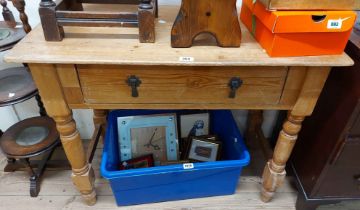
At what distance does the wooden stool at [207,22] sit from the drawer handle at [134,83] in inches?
5.4

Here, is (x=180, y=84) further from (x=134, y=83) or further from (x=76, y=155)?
(x=76, y=155)

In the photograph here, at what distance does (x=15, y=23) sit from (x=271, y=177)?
3.72ft

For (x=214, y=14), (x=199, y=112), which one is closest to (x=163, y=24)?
(x=214, y=14)

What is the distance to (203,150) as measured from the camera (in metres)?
1.20

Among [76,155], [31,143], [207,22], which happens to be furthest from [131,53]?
[31,143]

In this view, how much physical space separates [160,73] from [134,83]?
8 cm

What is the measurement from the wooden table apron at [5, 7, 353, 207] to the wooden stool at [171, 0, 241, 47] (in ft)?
0.09

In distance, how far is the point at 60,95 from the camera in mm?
764

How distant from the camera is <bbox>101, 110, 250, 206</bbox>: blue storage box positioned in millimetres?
992

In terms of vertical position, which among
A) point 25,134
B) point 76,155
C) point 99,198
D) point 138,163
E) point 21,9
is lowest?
point 99,198

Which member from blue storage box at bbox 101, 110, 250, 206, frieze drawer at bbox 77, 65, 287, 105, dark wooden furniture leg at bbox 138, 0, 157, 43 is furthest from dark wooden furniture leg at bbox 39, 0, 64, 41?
blue storage box at bbox 101, 110, 250, 206

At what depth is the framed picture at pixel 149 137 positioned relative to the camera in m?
1.16

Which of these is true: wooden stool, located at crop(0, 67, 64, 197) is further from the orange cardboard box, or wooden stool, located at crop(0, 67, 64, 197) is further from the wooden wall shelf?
the orange cardboard box

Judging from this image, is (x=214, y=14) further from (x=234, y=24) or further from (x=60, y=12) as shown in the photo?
(x=60, y=12)
